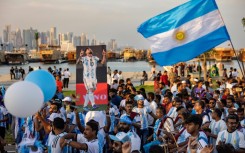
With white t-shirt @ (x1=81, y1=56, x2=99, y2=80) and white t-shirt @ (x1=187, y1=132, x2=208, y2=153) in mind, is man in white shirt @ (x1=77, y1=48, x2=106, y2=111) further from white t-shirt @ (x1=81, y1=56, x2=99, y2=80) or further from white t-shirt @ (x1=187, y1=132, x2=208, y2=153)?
white t-shirt @ (x1=187, y1=132, x2=208, y2=153)

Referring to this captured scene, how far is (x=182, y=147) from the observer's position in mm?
6508

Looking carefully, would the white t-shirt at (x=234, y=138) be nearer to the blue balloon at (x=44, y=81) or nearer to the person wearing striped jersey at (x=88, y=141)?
the person wearing striped jersey at (x=88, y=141)

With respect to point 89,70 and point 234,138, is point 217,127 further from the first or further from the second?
point 89,70

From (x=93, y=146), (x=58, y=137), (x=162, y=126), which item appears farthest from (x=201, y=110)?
(x=58, y=137)

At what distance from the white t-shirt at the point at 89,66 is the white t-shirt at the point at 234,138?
478 cm

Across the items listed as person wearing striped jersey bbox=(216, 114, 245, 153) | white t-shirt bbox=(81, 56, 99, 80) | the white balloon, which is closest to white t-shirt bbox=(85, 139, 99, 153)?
the white balloon

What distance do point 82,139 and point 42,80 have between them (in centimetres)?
149

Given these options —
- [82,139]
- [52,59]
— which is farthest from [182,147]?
[52,59]

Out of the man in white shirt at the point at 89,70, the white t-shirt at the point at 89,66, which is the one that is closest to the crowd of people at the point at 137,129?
the man in white shirt at the point at 89,70

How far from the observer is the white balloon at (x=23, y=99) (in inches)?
237

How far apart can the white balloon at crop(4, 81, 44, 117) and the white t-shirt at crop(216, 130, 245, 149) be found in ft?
9.19

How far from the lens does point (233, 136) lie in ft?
22.0

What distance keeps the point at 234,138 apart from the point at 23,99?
3176mm

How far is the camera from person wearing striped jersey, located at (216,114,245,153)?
664 centimetres
